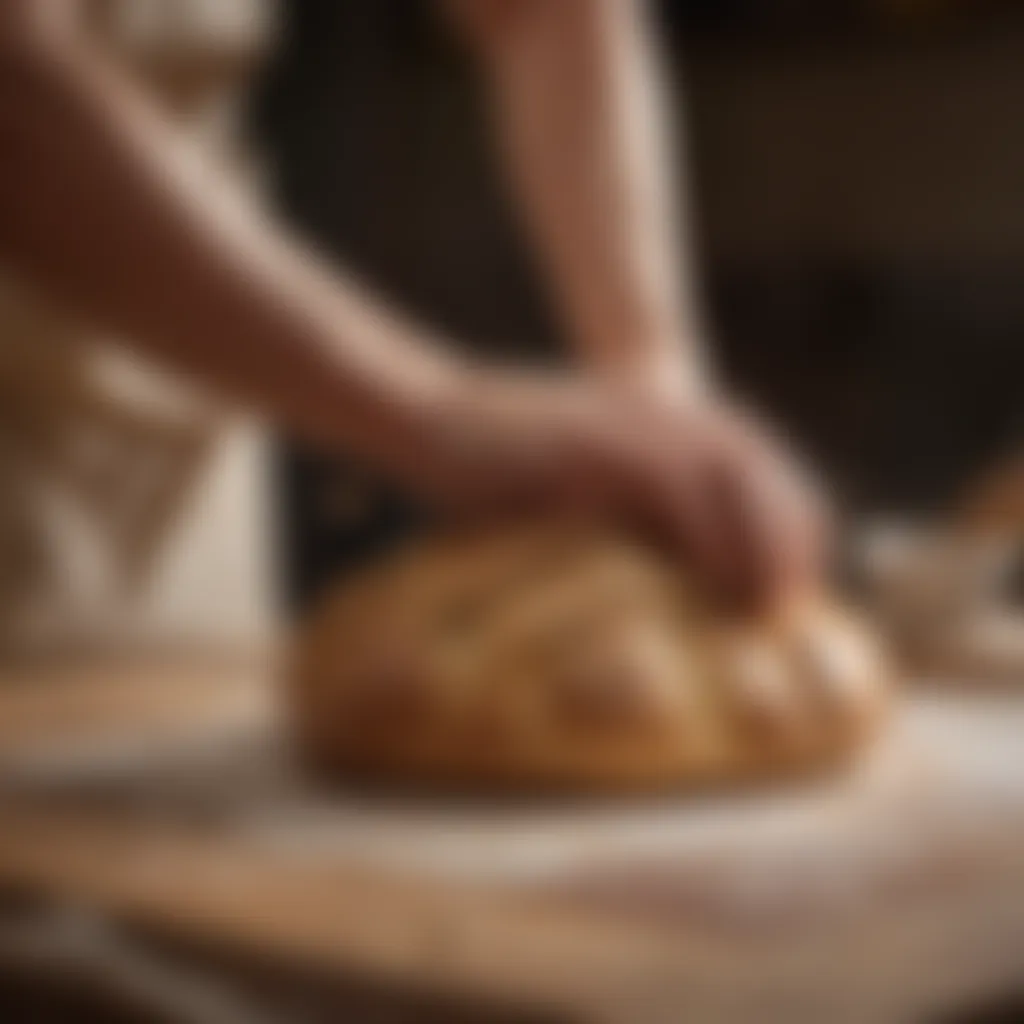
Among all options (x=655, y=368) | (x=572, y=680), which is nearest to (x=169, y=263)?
(x=572, y=680)

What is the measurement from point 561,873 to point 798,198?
1.22 meters

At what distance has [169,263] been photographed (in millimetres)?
709

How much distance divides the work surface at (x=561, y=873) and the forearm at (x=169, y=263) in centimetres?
16

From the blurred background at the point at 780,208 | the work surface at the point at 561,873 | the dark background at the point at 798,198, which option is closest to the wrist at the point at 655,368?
the work surface at the point at 561,873

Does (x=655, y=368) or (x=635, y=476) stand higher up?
(x=655, y=368)

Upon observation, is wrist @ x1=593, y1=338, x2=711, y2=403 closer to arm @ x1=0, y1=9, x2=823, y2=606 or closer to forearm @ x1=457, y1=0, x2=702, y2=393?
forearm @ x1=457, y1=0, x2=702, y2=393

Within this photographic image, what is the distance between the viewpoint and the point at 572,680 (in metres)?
0.75

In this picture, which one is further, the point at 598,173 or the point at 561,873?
the point at 598,173

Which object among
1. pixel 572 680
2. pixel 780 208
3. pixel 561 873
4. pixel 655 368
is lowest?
pixel 561 873

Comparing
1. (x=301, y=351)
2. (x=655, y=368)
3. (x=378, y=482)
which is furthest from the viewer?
(x=378, y=482)

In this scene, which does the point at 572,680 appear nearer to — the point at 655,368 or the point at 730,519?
the point at 730,519

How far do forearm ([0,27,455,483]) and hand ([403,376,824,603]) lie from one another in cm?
3

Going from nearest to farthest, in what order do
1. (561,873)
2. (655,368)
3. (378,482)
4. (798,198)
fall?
1. (561,873)
2. (655,368)
3. (378,482)
4. (798,198)

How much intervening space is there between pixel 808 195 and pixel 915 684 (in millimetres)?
868
